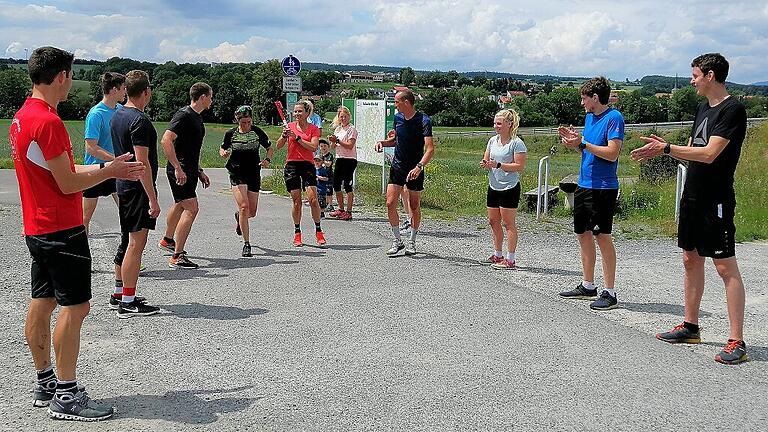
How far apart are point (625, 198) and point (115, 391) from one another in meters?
11.5

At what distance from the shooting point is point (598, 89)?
7.05m

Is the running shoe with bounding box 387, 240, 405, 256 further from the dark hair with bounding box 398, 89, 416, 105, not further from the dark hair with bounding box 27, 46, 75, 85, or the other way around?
the dark hair with bounding box 27, 46, 75, 85

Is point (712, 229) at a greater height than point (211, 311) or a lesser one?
greater

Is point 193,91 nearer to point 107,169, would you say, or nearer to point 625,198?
point 107,169

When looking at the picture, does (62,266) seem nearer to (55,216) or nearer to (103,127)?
(55,216)

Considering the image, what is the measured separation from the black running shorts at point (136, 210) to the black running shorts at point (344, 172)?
20.5ft

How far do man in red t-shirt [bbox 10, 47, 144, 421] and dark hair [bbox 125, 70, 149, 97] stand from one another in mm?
2369

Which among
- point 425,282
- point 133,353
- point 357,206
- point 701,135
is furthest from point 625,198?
point 133,353

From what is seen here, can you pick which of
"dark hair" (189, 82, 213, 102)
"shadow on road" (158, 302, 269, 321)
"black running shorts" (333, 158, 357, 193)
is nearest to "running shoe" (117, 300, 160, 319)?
"shadow on road" (158, 302, 269, 321)

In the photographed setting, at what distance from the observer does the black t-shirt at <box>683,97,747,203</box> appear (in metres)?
5.54

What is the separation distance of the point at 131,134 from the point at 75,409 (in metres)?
3.04

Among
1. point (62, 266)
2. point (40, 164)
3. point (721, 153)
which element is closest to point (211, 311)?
point (62, 266)

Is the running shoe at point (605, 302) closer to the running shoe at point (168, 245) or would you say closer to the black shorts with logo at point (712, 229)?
the black shorts with logo at point (712, 229)

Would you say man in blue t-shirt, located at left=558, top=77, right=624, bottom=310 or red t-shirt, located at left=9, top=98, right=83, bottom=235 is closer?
red t-shirt, located at left=9, top=98, right=83, bottom=235
